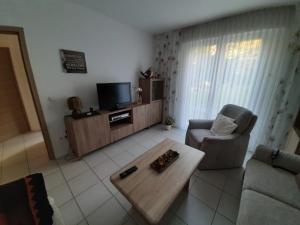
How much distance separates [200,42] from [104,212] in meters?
3.20

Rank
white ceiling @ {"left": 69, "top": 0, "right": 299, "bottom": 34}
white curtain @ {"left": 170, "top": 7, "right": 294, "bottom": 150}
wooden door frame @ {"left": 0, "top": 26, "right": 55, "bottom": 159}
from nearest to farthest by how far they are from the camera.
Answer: wooden door frame @ {"left": 0, "top": 26, "right": 55, "bottom": 159} → white ceiling @ {"left": 69, "top": 0, "right": 299, "bottom": 34} → white curtain @ {"left": 170, "top": 7, "right": 294, "bottom": 150}

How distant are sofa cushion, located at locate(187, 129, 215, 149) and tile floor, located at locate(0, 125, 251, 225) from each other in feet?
1.39

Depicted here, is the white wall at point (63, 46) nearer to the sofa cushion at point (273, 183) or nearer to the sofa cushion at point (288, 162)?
the sofa cushion at point (273, 183)

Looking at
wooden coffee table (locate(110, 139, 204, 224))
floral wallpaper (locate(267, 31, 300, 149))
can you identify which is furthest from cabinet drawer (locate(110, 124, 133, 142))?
floral wallpaper (locate(267, 31, 300, 149))

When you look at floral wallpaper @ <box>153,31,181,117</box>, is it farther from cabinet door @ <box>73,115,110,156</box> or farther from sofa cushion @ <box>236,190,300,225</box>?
sofa cushion @ <box>236,190,300,225</box>

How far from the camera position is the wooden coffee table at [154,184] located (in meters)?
0.91

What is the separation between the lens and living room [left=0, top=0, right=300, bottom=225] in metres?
1.13

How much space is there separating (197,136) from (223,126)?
17.3 inches

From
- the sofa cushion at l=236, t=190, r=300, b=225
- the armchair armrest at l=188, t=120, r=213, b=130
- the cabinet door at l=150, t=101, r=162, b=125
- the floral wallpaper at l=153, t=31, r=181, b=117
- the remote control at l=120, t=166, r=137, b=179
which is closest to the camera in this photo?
the sofa cushion at l=236, t=190, r=300, b=225

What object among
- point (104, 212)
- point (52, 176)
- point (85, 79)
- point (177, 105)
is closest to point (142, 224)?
point (104, 212)

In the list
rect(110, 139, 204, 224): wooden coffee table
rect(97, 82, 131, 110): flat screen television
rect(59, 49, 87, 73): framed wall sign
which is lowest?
rect(110, 139, 204, 224): wooden coffee table

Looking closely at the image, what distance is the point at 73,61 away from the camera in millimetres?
2061

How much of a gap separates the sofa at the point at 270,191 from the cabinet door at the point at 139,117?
6.77 feet

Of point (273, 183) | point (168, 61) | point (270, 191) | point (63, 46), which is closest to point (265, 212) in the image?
point (270, 191)
